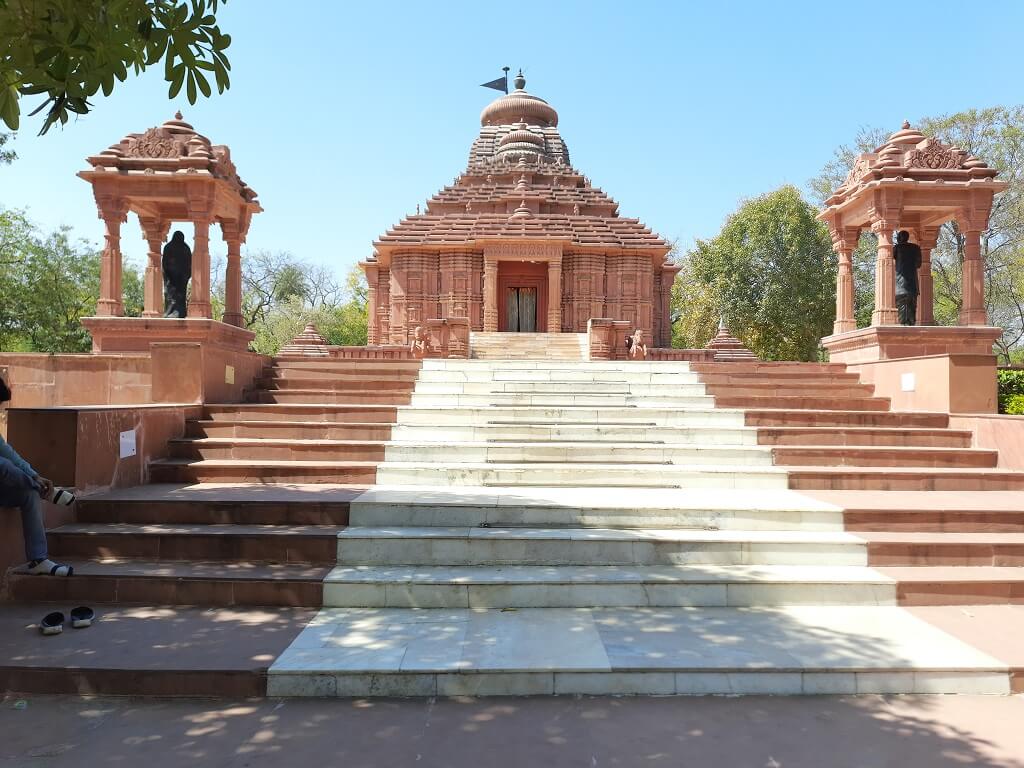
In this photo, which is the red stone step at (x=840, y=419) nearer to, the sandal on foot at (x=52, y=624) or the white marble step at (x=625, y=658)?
the white marble step at (x=625, y=658)

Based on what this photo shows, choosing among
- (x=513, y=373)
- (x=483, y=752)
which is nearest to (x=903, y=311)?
(x=513, y=373)

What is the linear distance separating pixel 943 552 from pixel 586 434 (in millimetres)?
3390

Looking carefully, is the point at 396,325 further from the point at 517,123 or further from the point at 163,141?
the point at 517,123

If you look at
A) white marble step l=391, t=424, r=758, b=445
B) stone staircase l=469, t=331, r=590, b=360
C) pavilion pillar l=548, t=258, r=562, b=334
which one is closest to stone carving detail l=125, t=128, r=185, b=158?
white marble step l=391, t=424, r=758, b=445

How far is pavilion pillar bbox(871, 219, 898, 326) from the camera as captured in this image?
967cm

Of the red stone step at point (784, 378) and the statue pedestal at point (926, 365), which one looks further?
the red stone step at point (784, 378)

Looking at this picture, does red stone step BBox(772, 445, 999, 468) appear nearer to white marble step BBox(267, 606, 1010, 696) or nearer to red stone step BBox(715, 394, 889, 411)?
red stone step BBox(715, 394, 889, 411)

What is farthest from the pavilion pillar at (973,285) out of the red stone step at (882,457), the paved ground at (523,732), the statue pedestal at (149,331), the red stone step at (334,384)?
the statue pedestal at (149,331)

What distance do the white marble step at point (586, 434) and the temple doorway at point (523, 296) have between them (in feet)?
54.1

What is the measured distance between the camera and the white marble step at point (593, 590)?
4004 millimetres

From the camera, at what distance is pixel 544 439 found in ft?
22.3

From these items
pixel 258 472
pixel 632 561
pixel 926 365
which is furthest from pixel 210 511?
pixel 926 365

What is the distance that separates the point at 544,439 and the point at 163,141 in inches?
314

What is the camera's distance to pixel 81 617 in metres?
3.65
